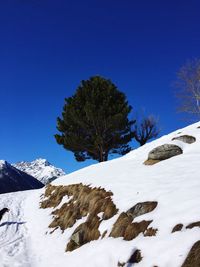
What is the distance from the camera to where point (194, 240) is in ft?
22.0

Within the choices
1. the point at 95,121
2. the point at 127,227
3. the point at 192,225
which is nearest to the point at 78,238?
the point at 127,227

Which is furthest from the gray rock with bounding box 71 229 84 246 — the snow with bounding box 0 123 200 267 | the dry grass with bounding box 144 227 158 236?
the dry grass with bounding box 144 227 158 236

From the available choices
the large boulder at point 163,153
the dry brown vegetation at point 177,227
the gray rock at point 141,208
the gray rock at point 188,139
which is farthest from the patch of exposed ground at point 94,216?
the gray rock at point 188,139

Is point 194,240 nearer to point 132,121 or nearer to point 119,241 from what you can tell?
point 119,241

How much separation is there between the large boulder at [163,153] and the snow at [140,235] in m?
0.92

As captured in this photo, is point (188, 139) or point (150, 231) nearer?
point (150, 231)

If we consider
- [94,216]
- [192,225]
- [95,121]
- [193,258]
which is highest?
[95,121]

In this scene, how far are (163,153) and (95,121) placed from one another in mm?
20485

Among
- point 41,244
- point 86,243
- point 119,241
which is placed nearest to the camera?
point 119,241

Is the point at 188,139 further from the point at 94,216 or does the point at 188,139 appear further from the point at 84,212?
the point at 94,216

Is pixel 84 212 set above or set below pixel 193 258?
above

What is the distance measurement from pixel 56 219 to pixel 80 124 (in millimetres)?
23060

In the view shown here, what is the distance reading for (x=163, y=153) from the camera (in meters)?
17.0

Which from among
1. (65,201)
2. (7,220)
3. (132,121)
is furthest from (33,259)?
(132,121)
